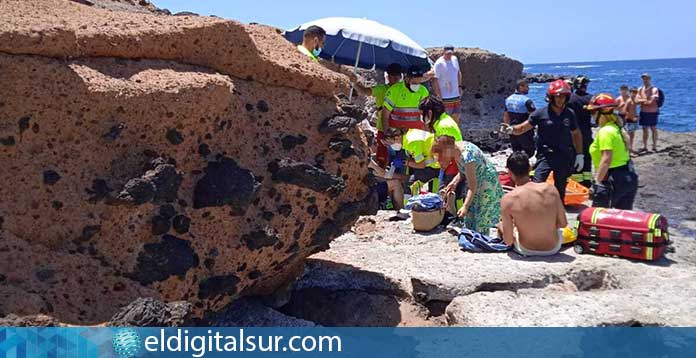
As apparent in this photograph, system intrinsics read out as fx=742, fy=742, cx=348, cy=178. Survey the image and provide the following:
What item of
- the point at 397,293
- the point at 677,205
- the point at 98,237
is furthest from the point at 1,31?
the point at 677,205

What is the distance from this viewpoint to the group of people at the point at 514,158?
19.0ft

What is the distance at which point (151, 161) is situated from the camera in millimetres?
3793

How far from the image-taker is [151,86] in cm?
385

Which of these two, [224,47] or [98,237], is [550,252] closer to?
[224,47]

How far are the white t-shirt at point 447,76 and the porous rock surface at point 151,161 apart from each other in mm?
6451

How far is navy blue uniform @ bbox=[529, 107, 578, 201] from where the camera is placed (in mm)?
7117

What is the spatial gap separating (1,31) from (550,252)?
415 cm

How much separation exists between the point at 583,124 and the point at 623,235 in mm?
3154

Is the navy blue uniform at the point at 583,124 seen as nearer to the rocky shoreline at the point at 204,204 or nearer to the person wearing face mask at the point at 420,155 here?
the person wearing face mask at the point at 420,155

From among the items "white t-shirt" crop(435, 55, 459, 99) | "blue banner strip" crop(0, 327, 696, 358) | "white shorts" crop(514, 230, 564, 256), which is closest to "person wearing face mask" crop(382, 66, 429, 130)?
"white t-shirt" crop(435, 55, 459, 99)

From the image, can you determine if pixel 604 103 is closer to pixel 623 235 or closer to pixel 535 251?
pixel 623 235

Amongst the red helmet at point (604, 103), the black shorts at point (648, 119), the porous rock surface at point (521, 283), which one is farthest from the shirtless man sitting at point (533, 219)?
the black shorts at point (648, 119)

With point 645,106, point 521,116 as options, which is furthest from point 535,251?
point 645,106

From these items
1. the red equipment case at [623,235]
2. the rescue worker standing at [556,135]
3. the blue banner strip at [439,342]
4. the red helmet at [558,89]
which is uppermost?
the red helmet at [558,89]
